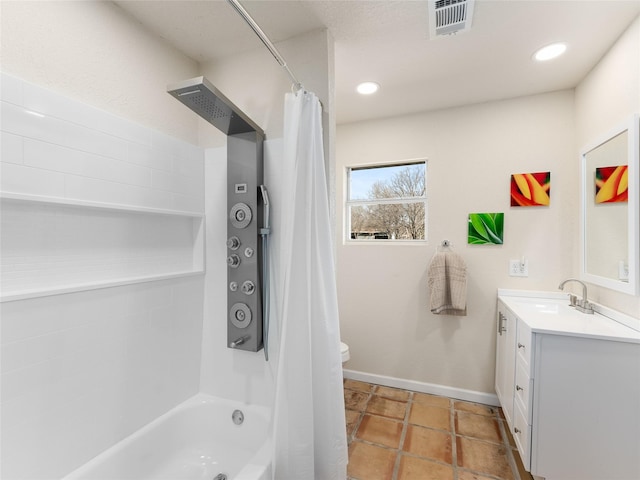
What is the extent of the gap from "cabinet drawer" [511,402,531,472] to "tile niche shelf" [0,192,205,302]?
2.05 m

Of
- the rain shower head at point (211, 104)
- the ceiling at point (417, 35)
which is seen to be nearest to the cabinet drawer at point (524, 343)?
the ceiling at point (417, 35)

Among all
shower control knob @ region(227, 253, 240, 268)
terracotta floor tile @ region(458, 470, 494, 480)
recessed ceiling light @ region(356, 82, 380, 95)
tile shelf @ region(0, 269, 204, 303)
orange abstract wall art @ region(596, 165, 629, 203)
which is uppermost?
recessed ceiling light @ region(356, 82, 380, 95)

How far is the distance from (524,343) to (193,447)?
1.97m

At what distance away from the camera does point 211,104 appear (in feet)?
4.23

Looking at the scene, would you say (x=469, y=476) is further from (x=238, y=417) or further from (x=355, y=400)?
(x=238, y=417)

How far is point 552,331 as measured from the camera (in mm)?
1450

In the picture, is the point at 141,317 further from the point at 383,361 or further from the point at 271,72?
the point at 383,361

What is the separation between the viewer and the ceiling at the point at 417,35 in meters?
1.42

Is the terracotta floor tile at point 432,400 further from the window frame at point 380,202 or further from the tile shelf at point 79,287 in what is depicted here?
the tile shelf at point 79,287

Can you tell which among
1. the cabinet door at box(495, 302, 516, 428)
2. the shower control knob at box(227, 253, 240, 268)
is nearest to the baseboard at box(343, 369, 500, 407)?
the cabinet door at box(495, 302, 516, 428)

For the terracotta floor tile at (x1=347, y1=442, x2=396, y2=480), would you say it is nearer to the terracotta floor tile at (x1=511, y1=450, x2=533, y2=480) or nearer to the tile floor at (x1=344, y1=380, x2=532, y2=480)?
the tile floor at (x1=344, y1=380, x2=532, y2=480)

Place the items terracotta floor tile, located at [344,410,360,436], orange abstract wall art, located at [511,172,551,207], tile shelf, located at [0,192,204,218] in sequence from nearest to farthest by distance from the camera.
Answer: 1. tile shelf, located at [0,192,204,218]
2. terracotta floor tile, located at [344,410,360,436]
3. orange abstract wall art, located at [511,172,551,207]

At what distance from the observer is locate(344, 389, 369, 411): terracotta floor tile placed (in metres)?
2.31

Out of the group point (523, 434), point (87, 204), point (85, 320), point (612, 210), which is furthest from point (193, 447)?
point (612, 210)
